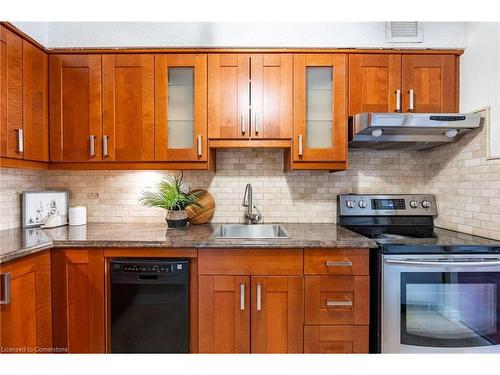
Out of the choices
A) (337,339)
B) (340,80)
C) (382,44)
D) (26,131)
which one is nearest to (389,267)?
(337,339)

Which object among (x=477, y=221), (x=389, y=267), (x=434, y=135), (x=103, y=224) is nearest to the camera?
(x=389, y=267)

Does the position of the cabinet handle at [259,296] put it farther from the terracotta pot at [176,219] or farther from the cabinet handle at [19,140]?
the cabinet handle at [19,140]

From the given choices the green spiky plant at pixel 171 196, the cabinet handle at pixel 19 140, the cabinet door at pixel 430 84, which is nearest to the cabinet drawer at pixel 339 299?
the green spiky plant at pixel 171 196

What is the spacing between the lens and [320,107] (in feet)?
6.72

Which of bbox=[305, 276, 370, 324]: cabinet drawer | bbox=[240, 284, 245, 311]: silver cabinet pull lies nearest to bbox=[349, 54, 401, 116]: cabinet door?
bbox=[305, 276, 370, 324]: cabinet drawer

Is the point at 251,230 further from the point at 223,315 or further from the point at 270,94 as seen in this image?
the point at 270,94

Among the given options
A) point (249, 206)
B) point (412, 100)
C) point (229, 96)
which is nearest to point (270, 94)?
point (229, 96)

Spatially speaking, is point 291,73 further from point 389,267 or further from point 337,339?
point 337,339

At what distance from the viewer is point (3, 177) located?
2004 mm

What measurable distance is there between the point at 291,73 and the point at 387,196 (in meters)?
1.23

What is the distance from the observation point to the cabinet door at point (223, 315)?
1.68m

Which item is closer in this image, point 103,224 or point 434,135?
point 434,135

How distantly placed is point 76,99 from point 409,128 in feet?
7.48

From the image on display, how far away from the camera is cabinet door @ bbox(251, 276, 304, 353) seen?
1.68 m
